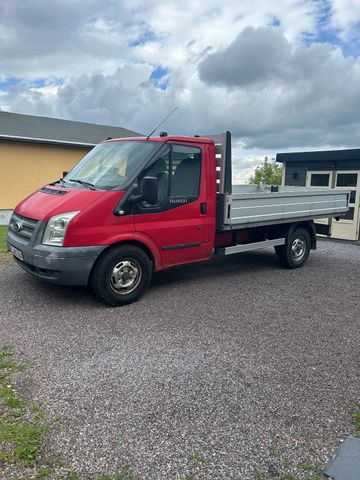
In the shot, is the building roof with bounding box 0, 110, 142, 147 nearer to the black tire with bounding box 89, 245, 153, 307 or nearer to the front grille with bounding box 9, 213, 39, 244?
the front grille with bounding box 9, 213, 39, 244

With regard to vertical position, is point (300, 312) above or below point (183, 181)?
below

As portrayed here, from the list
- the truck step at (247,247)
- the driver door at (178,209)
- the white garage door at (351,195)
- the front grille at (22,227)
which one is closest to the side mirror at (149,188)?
the driver door at (178,209)

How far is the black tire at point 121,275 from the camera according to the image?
5.13 meters

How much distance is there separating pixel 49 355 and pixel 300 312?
10.7ft

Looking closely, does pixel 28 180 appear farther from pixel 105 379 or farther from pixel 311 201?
pixel 105 379

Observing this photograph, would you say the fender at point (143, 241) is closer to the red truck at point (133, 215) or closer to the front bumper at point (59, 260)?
the red truck at point (133, 215)

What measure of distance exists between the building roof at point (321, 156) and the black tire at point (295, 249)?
578 cm

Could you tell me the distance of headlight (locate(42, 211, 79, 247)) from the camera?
4867mm

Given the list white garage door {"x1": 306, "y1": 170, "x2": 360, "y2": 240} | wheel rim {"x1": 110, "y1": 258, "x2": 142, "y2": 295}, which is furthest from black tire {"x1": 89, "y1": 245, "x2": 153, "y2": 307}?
white garage door {"x1": 306, "y1": 170, "x2": 360, "y2": 240}

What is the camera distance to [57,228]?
16.0ft

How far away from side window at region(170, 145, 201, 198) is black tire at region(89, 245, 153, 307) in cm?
108

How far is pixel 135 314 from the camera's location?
5070 mm

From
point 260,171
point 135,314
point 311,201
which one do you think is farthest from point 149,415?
point 260,171

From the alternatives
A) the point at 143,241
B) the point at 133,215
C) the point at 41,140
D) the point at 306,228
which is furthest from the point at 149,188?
the point at 41,140
